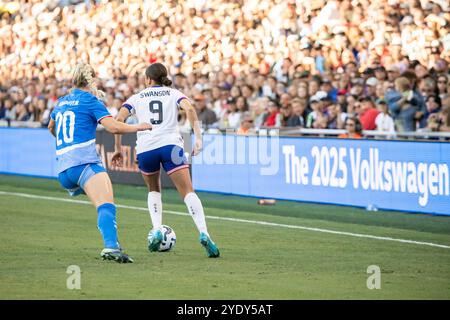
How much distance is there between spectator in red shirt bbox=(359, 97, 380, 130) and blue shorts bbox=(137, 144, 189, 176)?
24.3 feet

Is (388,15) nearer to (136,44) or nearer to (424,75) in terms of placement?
(424,75)

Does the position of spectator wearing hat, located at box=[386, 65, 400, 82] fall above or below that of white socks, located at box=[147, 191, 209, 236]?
above

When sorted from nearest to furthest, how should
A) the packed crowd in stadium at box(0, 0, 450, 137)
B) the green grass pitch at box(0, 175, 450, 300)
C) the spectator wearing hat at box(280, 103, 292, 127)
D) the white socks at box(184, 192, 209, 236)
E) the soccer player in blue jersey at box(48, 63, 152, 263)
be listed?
the green grass pitch at box(0, 175, 450, 300) → the soccer player in blue jersey at box(48, 63, 152, 263) → the white socks at box(184, 192, 209, 236) → the packed crowd in stadium at box(0, 0, 450, 137) → the spectator wearing hat at box(280, 103, 292, 127)

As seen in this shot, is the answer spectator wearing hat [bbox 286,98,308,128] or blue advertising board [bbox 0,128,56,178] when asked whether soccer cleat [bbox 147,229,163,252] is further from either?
blue advertising board [bbox 0,128,56,178]

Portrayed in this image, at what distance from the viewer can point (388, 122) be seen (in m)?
18.2

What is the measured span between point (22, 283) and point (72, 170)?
169cm

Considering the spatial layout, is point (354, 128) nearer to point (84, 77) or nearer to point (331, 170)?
point (331, 170)

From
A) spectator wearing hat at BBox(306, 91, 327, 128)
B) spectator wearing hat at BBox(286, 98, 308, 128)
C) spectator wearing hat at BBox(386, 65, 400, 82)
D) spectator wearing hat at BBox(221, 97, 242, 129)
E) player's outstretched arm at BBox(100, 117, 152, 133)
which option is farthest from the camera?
spectator wearing hat at BBox(221, 97, 242, 129)

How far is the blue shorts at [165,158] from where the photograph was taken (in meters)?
11.7

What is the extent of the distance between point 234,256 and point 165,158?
1.38 meters

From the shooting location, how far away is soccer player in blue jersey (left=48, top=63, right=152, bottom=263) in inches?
426

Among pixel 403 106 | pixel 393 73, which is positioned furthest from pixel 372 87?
pixel 403 106

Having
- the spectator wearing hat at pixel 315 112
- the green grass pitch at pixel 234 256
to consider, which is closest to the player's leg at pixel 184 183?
the green grass pitch at pixel 234 256

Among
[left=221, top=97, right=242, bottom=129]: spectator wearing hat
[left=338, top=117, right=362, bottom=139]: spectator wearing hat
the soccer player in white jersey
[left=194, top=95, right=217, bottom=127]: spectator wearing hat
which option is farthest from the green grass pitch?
[left=194, top=95, right=217, bottom=127]: spectator wearing hat
